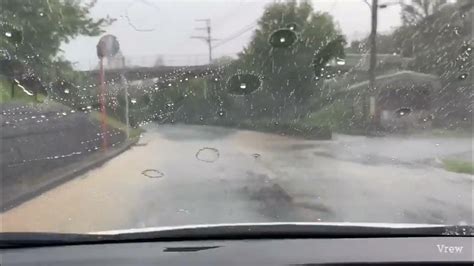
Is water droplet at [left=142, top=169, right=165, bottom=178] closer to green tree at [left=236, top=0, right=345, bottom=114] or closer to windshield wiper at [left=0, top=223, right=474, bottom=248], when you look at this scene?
windshield wiper at [left=0, top=223, right=474, bottom=248]

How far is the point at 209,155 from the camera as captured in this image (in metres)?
4.13

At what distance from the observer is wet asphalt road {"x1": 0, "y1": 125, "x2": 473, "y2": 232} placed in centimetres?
385

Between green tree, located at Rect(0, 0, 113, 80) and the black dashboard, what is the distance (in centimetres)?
131

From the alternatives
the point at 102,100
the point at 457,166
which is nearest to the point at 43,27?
the point at 102,100

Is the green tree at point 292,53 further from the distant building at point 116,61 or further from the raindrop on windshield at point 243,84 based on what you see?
the distant building at point 116,61

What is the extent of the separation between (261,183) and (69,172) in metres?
1.34

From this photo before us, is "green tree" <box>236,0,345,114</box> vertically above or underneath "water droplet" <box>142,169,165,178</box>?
above

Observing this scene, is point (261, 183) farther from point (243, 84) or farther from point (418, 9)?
point (418, 9)

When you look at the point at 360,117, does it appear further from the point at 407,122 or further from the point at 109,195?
the point at 109,195

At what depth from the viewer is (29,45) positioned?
3.93 m

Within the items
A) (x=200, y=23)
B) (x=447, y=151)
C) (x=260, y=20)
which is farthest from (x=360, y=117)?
(x=200, y=23)

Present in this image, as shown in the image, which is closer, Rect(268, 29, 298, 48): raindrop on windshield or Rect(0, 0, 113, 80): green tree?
Rect(0, 0, 113, 80): green tree

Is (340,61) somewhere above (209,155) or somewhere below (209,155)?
above

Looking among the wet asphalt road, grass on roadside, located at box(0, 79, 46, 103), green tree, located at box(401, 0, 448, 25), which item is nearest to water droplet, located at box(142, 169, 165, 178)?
the wet asphalt road
